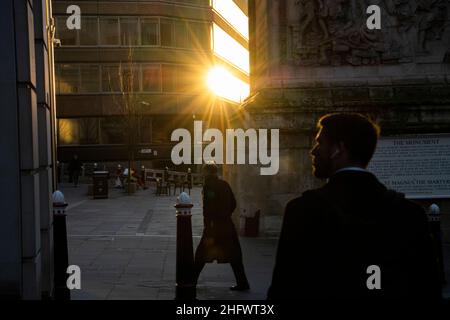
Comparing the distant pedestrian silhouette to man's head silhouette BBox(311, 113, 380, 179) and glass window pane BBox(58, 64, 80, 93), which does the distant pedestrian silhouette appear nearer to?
man's head silhouette BBox(311, 113, 380, 179)

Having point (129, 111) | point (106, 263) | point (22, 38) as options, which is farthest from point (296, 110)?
point (129, 111)

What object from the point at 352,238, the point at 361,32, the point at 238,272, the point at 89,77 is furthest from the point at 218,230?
the point at 89,77

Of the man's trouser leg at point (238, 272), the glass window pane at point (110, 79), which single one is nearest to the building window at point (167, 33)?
the glass window pane at point (110, 79)

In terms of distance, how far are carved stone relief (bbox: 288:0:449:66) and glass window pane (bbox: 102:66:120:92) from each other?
30741 millimetres

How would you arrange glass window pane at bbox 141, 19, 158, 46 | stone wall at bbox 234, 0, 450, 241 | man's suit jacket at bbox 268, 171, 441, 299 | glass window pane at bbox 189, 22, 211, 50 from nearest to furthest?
man's suit jacket at bbox 268, 171, 441, 299, stone wall at bbox 234, 0, 450, 241, glass window pane at bbox 141, 19, 158, 46, glass window pane at bbox 189, 22, 211, 50

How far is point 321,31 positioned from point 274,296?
32.0 ft

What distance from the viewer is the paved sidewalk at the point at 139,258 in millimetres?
7274

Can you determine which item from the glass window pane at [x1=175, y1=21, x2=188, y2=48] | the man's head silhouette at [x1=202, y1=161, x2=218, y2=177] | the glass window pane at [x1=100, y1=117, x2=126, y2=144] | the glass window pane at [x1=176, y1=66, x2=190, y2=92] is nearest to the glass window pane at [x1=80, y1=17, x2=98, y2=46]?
the glass window pane at [x1=100, y1=117, x2=126, y2=144]

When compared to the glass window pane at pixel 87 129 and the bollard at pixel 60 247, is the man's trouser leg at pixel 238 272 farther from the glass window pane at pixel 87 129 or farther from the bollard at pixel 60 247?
the glass window pane at pixel 87 129

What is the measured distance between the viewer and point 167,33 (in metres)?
41.8

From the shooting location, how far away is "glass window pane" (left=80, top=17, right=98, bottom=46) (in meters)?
40.6

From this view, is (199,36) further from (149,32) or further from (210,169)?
(210,169)

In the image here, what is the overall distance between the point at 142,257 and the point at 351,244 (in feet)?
25.2
